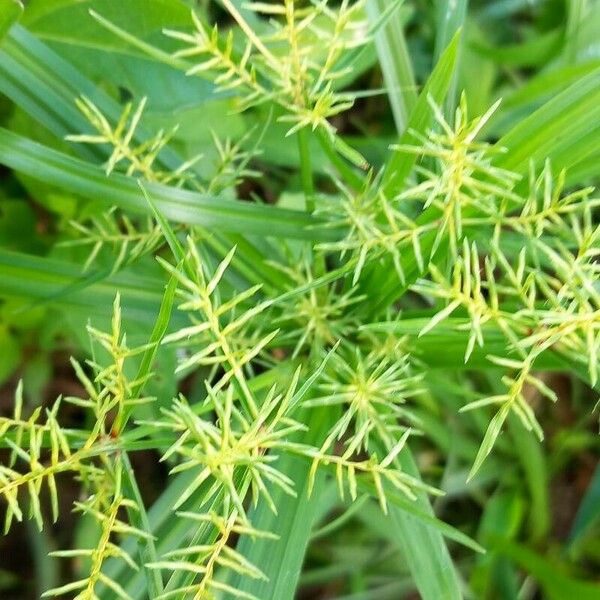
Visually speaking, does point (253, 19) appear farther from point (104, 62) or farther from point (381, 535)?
point (381, 535)

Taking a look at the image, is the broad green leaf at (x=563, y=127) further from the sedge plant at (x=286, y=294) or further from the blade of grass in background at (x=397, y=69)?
the blade of grass in background at (x=397, y=69)

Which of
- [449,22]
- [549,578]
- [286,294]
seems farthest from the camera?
[549,578]

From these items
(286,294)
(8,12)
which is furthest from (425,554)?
(8,12)


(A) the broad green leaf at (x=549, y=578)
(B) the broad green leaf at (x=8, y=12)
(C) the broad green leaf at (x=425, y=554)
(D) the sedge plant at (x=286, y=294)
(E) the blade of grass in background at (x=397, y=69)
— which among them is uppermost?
(E) the blade of grass in background at (x=397, y=69)

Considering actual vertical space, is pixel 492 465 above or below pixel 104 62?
below

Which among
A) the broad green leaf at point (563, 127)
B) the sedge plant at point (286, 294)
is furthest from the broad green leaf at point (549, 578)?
the broad green leaf at point (563, 127)

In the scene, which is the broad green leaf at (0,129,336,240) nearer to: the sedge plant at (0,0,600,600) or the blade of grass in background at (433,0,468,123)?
the sedge plant at (0,0,600,600)

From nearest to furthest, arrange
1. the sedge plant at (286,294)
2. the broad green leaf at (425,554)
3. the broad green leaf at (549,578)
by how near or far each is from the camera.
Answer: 1. the sedge plant at (286,294)
2. the broad green leaf at (425,554)
3. the broad green leaf at (549,578)

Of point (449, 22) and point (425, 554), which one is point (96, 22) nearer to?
point (449, 22)

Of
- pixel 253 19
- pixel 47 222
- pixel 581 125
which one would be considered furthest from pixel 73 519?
pixel 581 125

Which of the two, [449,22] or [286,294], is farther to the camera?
[449,22]

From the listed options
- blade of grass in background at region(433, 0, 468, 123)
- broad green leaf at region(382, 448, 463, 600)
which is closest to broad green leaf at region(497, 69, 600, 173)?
blade of grass in background at region(433, 0, 468, 123)
